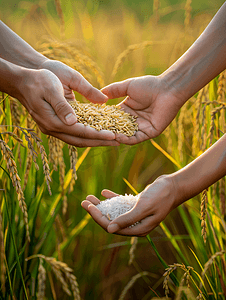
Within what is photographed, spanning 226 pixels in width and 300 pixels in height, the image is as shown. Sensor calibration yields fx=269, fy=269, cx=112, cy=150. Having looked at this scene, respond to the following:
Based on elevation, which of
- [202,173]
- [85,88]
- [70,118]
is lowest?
[202,173]

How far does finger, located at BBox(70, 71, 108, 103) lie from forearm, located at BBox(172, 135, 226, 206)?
0.52m

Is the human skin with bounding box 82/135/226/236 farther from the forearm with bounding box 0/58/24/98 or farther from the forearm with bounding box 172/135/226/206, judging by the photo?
the forearm with bounding box 0/58/24/98

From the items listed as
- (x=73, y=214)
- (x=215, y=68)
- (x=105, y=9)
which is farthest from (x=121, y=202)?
(x=105, y=9)

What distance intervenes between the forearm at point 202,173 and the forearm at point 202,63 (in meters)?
0.40

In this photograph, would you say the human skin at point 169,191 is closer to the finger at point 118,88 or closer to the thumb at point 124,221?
the thumb at point 124,221

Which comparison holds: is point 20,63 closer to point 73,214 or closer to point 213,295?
point 73,214

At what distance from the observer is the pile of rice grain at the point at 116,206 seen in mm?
A: 999

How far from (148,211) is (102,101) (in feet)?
1.88

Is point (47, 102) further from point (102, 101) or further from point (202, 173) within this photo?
point (202, 173)

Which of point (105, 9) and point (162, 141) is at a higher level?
point (105, 9)

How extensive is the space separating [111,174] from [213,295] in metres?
0.70

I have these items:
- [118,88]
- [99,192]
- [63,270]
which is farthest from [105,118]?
[63,270]

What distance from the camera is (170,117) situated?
1.26 meters

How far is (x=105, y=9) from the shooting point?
2.29 m
